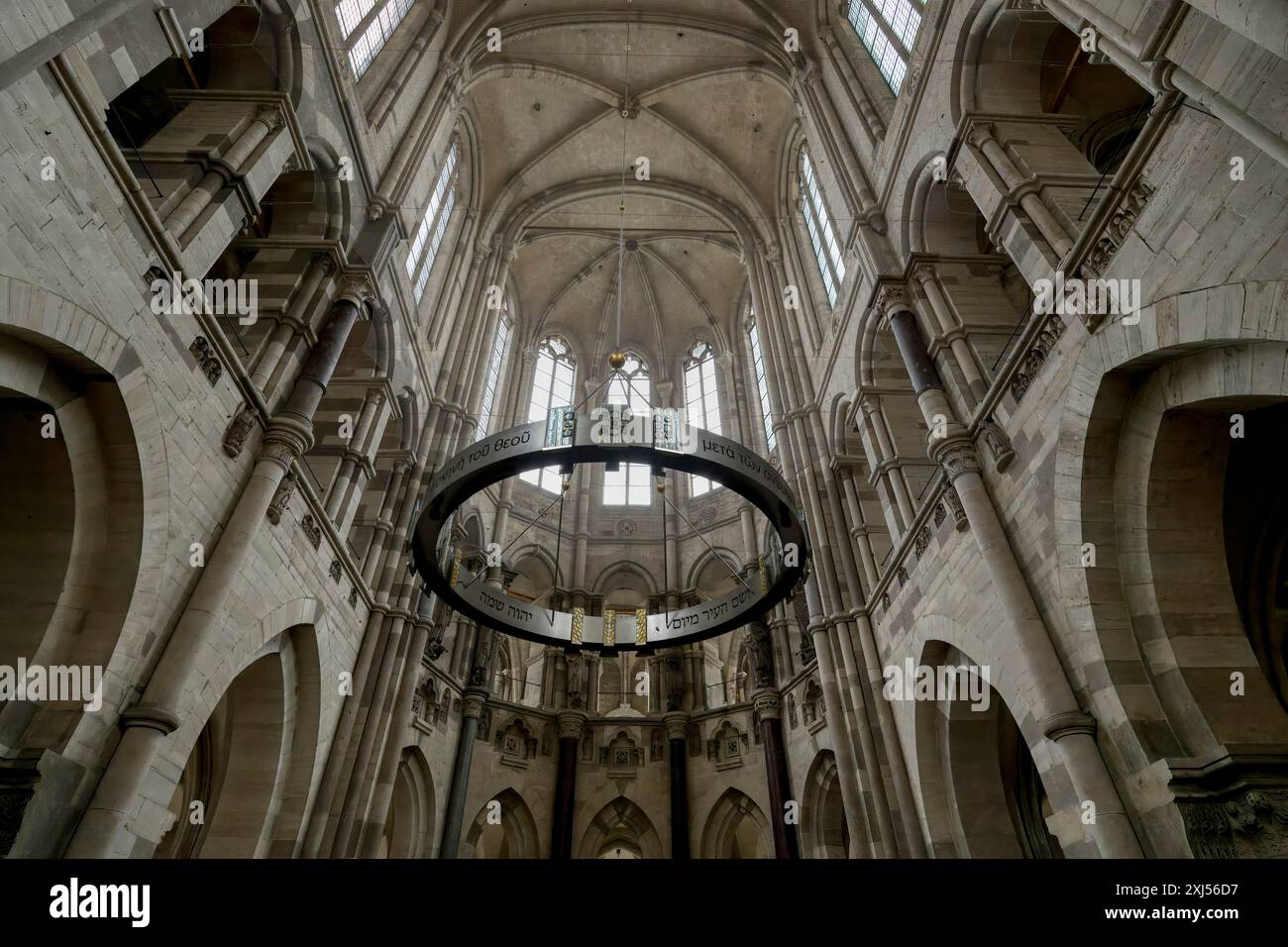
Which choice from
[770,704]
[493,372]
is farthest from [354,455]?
[493,372]

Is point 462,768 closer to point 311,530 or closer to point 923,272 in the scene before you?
point 311,530

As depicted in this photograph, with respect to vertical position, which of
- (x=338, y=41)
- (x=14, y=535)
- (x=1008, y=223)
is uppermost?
(x=338, y=41)

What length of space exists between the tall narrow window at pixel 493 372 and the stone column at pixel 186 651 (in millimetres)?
11917

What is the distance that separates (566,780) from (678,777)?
9.20 ft

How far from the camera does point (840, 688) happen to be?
14281mm

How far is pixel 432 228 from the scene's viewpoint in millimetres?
19266

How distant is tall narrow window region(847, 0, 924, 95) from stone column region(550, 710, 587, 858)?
1619 cm

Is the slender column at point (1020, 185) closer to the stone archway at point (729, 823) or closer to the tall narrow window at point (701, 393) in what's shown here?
the stone archway at point (729, 823)

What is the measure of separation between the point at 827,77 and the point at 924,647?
1320cm

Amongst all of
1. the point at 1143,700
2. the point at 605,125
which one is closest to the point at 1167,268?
the point at 1143,700

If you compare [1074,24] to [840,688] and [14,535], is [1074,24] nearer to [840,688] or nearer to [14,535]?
[840,688]

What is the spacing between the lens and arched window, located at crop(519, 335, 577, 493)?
2512cm

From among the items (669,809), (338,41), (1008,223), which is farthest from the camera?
(669,809)
